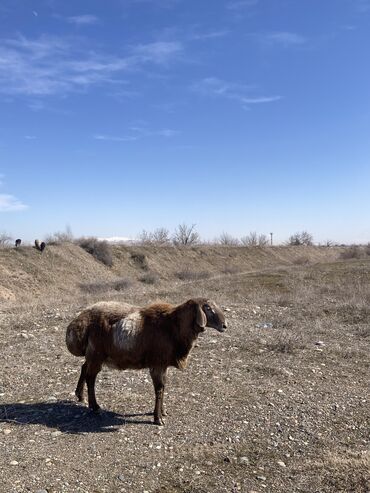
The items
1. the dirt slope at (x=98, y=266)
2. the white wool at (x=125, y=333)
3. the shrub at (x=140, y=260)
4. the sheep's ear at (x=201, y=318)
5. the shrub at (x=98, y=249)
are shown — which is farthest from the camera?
the shrub at (x=140, y=260)

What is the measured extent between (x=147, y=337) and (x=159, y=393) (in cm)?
83

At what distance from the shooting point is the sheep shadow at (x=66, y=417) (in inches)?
286

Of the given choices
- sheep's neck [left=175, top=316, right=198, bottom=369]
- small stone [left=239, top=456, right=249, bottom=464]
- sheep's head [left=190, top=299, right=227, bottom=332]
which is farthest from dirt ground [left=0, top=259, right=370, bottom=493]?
sheep's head [left=190, top=299, right=227, bottom=332]

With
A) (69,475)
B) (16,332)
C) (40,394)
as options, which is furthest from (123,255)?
(69,475)

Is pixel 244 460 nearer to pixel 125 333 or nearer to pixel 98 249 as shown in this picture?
pixel 125 333

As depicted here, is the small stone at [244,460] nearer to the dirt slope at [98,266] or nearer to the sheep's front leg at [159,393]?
the sheep's front leg at [159,393]

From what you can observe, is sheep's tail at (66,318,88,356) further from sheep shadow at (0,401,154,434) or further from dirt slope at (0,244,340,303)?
dirt slope at (0,244,340,303)

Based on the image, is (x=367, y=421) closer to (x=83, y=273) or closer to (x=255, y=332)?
(x=255, y=332)

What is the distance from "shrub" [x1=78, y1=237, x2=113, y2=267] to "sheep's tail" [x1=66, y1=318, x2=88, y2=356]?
3703 cm

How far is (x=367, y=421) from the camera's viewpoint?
7766 millimetres

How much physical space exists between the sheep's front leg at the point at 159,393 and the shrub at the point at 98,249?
37.6 m

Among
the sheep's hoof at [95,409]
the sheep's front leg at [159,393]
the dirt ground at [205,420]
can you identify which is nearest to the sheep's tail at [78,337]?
the sheep's hoof at [95,409]

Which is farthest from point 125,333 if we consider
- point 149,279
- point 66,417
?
point 149,279

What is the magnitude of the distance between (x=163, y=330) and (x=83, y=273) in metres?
32.4
